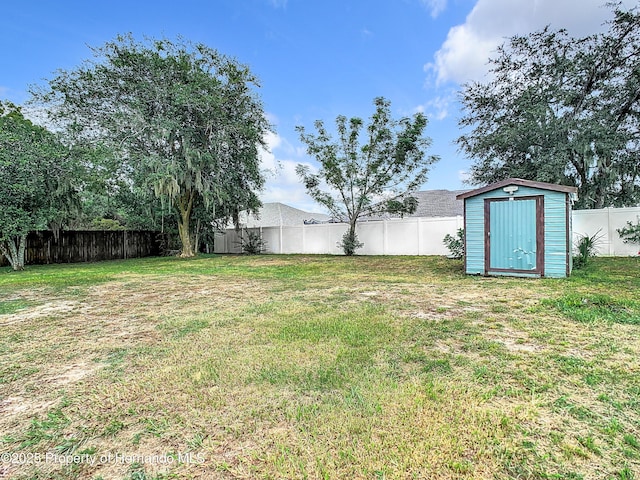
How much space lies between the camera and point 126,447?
1.54 meters

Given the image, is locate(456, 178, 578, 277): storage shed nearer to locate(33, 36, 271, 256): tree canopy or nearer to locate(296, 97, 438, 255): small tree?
locate(296, 97, 438, 255): small tree

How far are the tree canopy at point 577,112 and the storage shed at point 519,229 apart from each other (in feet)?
16.0

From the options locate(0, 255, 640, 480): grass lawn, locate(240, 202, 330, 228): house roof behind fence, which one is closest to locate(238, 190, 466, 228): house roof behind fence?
locate(240, 202, 330, 228): house roof behind fence

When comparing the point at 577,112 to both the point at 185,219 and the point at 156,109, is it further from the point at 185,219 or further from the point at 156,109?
the point at 185,219

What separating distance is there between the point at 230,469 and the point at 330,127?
41.1 ft

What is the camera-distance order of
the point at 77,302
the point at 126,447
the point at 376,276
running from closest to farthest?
the point at 126,447 → the point at 77,302 → the point at 376,276

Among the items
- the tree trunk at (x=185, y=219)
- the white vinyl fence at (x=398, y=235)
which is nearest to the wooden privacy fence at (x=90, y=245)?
the tree trunk at (x=185, y=219)

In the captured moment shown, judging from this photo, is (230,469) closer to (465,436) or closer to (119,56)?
(465,436)

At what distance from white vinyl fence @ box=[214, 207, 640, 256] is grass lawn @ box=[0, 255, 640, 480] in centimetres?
689

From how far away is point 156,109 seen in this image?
10.9 meters

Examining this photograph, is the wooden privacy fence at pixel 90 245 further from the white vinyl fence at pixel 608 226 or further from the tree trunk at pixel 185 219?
the white vinyl fence at pixel 608 226

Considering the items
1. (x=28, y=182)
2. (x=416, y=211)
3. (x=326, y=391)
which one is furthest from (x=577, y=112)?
(x=28, y=182)

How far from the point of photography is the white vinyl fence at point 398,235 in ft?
31.0

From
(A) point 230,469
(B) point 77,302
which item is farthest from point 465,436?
(B) point 77,302
